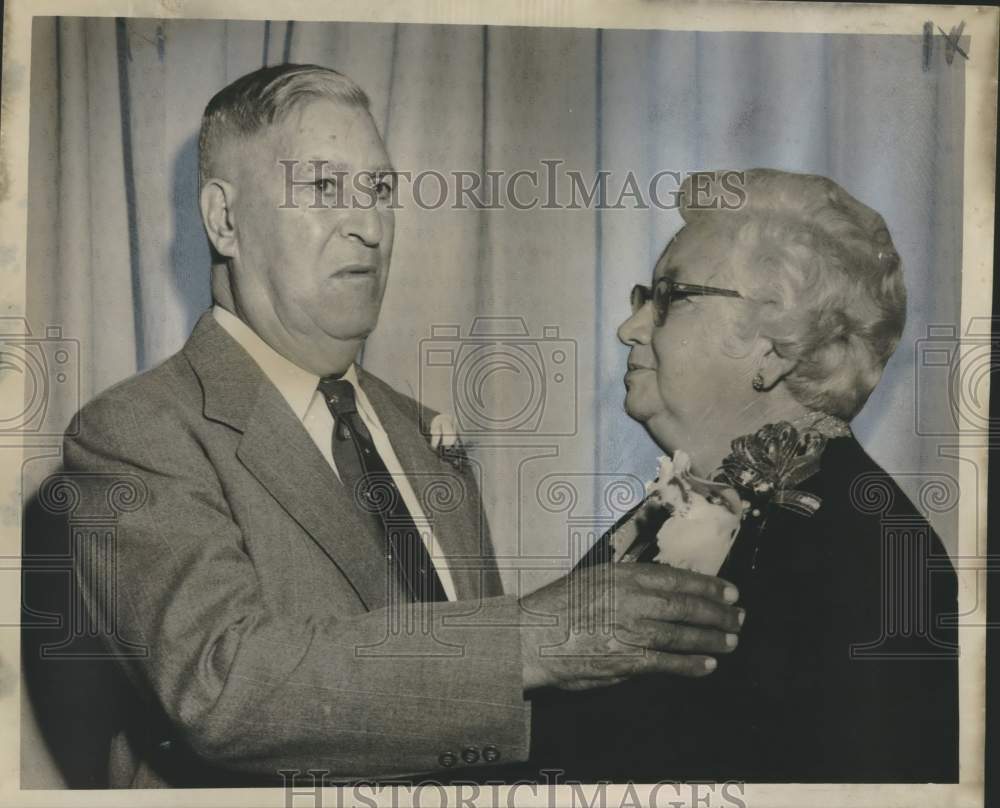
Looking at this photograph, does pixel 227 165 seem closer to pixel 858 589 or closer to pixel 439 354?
pixel 439 354

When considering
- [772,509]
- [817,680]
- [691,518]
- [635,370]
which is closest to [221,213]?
[635,370]

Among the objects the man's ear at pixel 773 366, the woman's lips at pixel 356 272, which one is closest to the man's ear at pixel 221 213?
the woman's lips at pixel 356 272

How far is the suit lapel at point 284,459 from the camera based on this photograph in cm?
322

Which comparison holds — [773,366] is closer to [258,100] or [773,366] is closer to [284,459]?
[284,459]

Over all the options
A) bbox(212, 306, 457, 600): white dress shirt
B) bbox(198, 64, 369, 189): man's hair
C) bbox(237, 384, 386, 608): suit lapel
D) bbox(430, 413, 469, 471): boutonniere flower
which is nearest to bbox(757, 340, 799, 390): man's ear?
bbox(430, 413, 469, 471): boutonniere flower

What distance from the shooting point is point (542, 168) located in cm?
341


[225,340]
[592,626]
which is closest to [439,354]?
[225,340]

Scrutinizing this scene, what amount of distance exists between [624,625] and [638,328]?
2.38 ft

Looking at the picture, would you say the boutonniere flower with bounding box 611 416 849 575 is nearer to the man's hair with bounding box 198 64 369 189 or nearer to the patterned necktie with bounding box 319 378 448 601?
the patterned necktie with bounding box 319 378 448 601

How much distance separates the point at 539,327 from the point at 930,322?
993 millimetres

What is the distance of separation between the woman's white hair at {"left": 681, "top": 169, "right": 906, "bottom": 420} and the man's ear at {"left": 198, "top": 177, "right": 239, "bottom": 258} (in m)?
1.11

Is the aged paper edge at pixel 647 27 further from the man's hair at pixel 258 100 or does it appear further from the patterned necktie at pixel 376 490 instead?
the patterned necktie at pixel 376 490

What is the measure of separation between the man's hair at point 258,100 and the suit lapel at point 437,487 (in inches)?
25.8

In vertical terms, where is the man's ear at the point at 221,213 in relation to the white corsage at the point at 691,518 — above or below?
above
